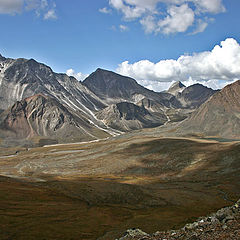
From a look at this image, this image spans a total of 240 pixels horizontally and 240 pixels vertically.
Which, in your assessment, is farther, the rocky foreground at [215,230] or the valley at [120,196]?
the valley at [120,196]

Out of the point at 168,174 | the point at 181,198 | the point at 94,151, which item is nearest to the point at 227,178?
the point at 168,174

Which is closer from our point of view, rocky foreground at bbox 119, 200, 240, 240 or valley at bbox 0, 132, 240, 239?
rocky foreground at bbox 119, 200, 240, 240

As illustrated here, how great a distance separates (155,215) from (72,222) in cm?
1745

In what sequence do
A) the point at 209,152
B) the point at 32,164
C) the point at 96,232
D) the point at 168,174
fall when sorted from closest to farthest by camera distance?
the point at 96,232, the point at 168,174, the point at 209,152, the point at 32,164

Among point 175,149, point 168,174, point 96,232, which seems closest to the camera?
point 96,232

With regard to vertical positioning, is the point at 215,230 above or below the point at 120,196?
above

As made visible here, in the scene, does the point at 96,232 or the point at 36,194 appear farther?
the point at 36,194

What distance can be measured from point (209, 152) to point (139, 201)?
291 ft

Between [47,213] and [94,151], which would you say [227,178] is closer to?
[47,213]

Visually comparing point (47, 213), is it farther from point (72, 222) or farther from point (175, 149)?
point (175, 149)

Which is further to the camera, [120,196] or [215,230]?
[120,196]

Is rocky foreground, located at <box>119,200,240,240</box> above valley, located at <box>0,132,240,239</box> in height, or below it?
above

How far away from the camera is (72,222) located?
47.5m

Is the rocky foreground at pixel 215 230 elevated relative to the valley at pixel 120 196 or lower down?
elevated
